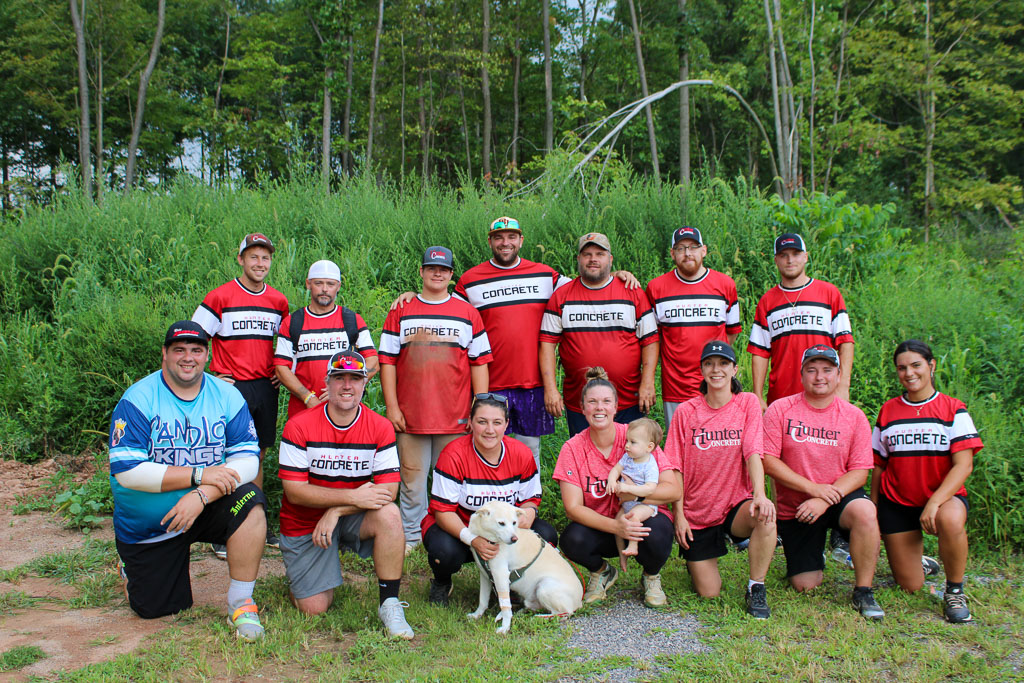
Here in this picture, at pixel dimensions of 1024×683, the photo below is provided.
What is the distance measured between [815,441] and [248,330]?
13.2 feet

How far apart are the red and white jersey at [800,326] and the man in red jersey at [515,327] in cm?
119

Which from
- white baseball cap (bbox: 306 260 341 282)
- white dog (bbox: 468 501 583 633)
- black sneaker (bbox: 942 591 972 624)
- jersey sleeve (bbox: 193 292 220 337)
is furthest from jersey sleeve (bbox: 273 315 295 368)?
black sneaker (bbox: 942 591 972 624)

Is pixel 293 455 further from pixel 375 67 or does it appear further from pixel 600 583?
pixel 375 67

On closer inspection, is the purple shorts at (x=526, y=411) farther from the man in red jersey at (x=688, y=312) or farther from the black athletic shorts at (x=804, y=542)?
the black athletic shorts at (x=804, y=542)

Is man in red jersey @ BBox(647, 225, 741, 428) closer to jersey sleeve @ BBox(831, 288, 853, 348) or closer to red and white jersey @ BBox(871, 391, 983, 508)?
jersey sleeve @ BBox(831, 288, 853, 348)

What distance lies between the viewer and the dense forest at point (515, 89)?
17.7m

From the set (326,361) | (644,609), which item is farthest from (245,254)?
(644,609)

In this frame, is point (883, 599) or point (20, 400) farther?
point (20, 400)

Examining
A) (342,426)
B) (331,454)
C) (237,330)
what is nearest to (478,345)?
(342,426)

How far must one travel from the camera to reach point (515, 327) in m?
5.39

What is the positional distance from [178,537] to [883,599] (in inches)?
166

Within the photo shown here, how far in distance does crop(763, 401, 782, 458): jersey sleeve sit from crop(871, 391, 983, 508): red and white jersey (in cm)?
60

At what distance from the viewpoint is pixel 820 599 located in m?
4.37

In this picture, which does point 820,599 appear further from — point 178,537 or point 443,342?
point 178,537
